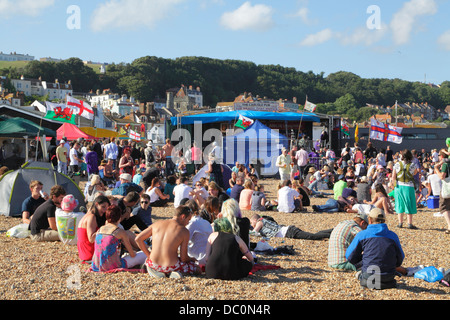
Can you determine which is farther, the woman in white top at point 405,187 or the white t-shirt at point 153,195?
the white t-shirt at point 153,195

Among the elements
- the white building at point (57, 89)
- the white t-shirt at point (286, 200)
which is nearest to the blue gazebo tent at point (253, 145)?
the white t-shirt at point (286, 200)

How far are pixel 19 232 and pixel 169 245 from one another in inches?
151

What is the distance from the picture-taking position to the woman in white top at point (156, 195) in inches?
451

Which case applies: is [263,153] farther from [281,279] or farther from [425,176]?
[281,279]

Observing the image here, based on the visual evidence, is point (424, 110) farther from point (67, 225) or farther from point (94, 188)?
point (67, 225)

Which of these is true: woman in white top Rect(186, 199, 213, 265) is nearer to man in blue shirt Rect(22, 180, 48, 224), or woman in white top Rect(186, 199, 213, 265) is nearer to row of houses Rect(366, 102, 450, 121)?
man in blue shirt Rect(22, 180, 48, 224)

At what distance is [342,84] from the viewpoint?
16462 centimetres

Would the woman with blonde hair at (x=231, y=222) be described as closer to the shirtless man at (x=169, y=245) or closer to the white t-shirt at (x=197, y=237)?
the white t-shirt at (x=197, y=237)

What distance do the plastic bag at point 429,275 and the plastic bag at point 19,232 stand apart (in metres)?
6.03

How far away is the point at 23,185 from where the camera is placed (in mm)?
10586

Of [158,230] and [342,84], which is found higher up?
[342,84]

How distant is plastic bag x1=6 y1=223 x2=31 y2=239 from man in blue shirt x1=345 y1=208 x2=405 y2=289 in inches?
218

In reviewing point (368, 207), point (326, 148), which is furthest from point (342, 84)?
point (368, 207)

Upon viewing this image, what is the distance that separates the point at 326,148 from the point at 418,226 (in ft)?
44.3
